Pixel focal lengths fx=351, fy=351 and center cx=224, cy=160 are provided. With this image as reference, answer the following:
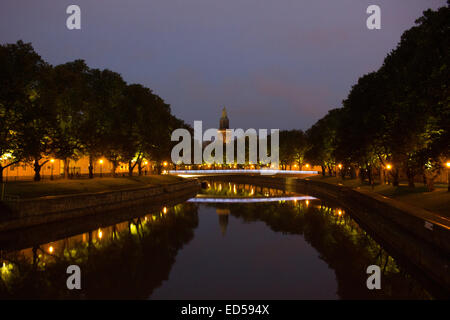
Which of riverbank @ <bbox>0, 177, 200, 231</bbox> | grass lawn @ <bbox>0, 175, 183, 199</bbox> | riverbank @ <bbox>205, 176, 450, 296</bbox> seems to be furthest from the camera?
grass lawn @ <bbox>0, 175, 183, 199</bbox>

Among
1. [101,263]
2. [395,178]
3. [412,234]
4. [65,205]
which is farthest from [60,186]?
[395,178]

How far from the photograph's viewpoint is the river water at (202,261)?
1702 centimetres

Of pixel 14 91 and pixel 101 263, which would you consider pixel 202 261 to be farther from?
Answer: pixel 14 91

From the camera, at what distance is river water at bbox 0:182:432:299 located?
17016 millimetres

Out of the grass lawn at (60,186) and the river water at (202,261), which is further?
the grass lawn at (60,186)

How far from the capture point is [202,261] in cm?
2359

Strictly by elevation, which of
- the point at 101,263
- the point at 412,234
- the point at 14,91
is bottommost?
the point at 101,263

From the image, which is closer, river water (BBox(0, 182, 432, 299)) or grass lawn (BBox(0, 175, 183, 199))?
river water (BBox(0, 182, 432, 299))

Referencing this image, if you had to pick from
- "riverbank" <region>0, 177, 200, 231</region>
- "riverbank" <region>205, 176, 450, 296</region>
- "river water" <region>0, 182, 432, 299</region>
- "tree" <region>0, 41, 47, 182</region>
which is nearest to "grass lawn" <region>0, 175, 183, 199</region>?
"riverbank" <region>0, 177, 200, 231</region>

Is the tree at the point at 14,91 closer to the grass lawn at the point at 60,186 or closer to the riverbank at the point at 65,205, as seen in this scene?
the grass lawn at the point at 60,186

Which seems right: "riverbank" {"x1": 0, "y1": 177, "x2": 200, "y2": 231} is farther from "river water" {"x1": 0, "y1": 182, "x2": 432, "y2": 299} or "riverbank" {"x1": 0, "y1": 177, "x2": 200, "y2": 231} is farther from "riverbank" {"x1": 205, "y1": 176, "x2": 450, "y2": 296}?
"riverbank" {"x1": 205, "y1": 176, "x2": 450, "y2": 296}

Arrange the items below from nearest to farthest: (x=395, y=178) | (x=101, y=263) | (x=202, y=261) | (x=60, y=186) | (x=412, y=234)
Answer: (x=101, y=263) < (x=412, y=234) < (x=202, y=261) < (x=60, y=186) < (x=395, y=178)

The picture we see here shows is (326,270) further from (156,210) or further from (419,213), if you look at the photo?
(156,210)

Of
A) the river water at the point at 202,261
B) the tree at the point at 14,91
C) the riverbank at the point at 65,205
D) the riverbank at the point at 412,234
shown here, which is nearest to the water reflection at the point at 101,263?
the river water at the point at 202,261
